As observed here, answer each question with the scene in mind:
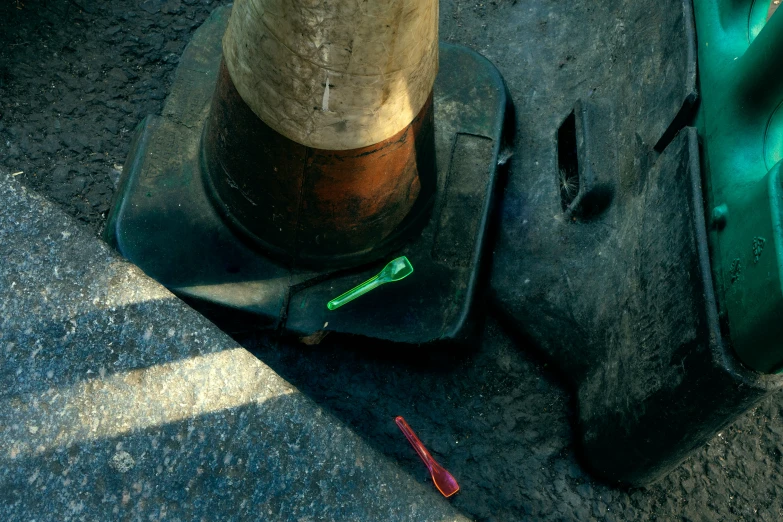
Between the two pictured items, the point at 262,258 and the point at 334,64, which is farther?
the point at 262,258

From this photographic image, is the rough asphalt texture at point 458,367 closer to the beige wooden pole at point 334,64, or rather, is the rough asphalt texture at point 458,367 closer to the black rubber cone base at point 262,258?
the black rubber cone base at point 262,258

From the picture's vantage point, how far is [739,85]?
154cm

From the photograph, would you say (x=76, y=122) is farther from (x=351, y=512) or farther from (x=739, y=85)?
(x=739, y=85)

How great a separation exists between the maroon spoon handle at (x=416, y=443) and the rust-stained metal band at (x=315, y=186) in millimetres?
466

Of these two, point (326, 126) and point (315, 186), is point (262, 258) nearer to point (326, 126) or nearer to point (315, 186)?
point (315, 186)

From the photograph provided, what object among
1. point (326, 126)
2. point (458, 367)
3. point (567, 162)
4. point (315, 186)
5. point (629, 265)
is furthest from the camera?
point (567, 162)

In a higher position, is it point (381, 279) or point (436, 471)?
point (381, 279)

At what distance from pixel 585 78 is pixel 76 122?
1.68 m

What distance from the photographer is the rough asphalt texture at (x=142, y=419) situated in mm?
1326

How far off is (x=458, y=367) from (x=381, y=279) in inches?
14.8

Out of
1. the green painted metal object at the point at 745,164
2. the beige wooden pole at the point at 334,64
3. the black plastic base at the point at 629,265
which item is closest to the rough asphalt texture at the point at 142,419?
the beige wooden pole at the point at 334,64

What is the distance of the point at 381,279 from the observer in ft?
6.22

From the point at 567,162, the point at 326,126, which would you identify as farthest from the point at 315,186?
the point at 567,162

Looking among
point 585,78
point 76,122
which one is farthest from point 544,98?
point 76,122
